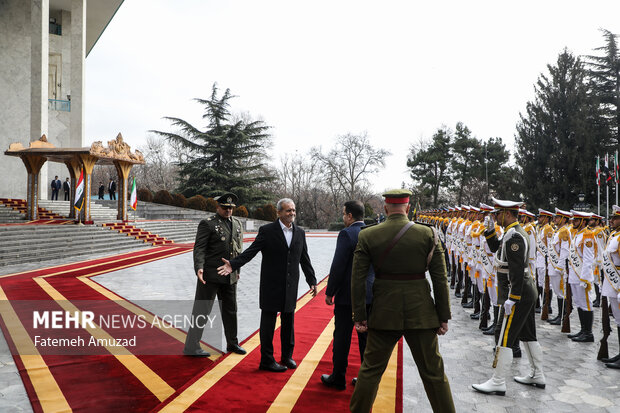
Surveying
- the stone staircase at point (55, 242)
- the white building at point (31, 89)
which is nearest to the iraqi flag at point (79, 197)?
the stone staircase at point (55, 242)

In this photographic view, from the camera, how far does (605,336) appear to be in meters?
5.40

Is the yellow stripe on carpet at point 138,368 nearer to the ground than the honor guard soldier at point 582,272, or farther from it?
nearer to the ground

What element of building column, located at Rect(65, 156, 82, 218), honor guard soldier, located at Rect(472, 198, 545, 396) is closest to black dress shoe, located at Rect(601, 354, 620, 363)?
honor guard soldier, located at Rect(472, 198, 545, 396)

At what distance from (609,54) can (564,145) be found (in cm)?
1361

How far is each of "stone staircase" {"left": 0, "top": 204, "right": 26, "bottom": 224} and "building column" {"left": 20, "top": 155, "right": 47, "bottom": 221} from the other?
46 cm

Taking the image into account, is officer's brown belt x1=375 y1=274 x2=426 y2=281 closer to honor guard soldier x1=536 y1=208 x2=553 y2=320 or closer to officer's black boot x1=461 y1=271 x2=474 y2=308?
honor guard soldier x1=536 y1=208 x2=553 y2=320

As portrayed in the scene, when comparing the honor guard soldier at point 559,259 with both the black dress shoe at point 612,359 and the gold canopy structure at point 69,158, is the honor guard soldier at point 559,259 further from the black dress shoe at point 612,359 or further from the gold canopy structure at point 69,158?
the gold canopy structure at point 69,158

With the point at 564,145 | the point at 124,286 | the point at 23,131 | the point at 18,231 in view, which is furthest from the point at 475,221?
the point at 564,145

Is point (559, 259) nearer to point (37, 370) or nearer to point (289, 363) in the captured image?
point (289, 363)

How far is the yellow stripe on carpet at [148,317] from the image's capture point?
18.0ft

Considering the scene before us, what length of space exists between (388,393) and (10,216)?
22208 millimetres

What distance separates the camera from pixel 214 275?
16.6 ft

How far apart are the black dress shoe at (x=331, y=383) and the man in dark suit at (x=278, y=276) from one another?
550 mm

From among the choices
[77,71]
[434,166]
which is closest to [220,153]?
[77,71]
